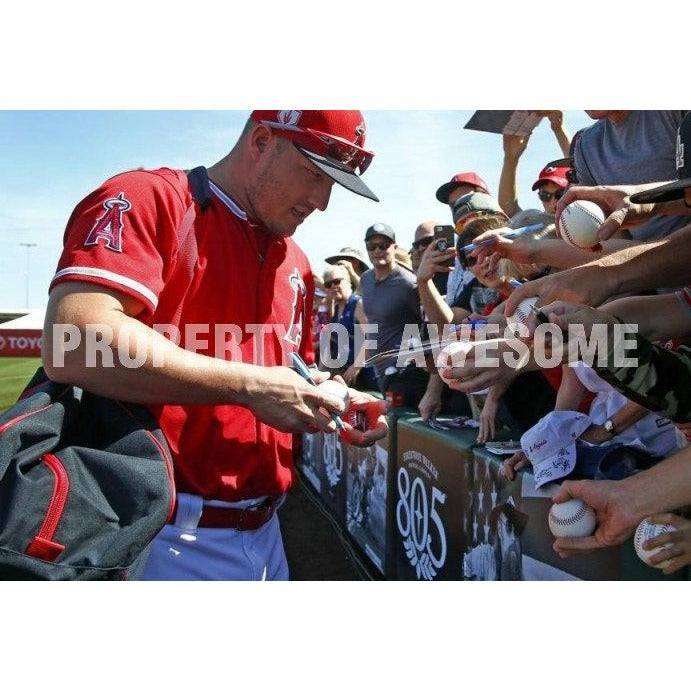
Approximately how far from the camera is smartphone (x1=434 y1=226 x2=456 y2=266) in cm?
342

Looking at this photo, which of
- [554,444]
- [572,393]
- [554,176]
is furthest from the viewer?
[554,176]

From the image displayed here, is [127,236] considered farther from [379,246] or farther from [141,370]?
[379,246]

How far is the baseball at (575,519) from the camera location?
5.03 ft

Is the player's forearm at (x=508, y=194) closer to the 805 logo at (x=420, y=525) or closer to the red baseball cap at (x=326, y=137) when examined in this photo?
the 805 logo at (x=420, y=525)

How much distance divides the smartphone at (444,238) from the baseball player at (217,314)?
5.44ft

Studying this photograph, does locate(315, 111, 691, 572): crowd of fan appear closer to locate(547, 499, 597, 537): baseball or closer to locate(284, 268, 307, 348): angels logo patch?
locate(547, 499, 597, 537): baseball

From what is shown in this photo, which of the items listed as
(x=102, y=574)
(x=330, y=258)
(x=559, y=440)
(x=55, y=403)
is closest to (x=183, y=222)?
(x=55, y=403)

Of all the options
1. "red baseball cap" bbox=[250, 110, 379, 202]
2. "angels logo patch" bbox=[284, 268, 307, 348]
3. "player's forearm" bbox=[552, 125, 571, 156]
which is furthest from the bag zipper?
"player's forearm" bbox=[552, 125, 571, 156]

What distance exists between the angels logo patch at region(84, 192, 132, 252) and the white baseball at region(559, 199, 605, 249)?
1.39 meters

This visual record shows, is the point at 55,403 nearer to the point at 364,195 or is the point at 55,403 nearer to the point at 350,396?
the point at 350,396

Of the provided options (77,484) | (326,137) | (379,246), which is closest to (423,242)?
(379,246)

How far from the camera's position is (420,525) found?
3139 millimetres

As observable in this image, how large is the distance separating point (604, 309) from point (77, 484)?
147 cm

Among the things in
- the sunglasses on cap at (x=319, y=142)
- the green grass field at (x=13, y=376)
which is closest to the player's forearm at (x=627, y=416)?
the sunglasses on cap at (x=319, y=142)
